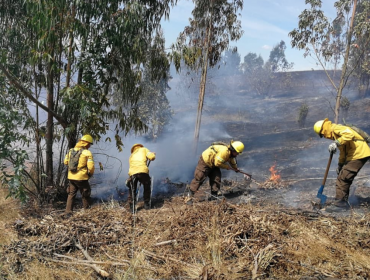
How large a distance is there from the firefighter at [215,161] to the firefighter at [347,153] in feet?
5.42

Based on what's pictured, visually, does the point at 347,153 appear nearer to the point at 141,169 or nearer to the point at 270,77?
the point at 141,169

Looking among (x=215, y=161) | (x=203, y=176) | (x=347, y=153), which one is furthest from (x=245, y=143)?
(x=347, y=153)

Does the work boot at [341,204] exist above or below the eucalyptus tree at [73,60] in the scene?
below

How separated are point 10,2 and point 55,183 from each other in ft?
13.5

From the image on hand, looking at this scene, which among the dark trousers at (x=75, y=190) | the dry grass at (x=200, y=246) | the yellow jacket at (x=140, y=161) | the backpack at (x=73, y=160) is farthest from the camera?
the yellow jacket at (x=140, y=161)

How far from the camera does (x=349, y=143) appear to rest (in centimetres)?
576

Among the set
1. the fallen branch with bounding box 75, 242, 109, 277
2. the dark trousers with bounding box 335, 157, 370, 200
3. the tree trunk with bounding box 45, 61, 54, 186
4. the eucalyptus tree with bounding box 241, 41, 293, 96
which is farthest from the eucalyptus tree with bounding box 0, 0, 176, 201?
the eucalyptus tree with bounding box 241, 41, 293, 96

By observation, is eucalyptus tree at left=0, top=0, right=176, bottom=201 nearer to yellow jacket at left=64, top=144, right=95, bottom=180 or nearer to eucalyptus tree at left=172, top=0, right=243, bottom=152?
yellow jacket at left=64, top=144, right=95, bottom=180

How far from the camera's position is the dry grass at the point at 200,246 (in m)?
3.61

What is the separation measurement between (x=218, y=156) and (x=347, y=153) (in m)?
2.29

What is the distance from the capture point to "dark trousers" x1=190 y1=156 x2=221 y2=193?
6.69 metres

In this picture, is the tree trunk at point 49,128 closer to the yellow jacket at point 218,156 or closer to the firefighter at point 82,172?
the firefighter at point 82,172

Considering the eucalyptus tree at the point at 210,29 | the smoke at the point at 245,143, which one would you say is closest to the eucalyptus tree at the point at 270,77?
the smoke at the point at 245,143

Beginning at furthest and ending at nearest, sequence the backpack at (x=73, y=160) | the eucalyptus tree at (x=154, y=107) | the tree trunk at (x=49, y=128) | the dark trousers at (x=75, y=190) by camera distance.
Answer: the eucalyptus tree at (x=154, y=107) < the tree trunk at (x=49, y=128) < the dark trousers at (x=75, y=190) < the backpack at (x=73, y=160)
